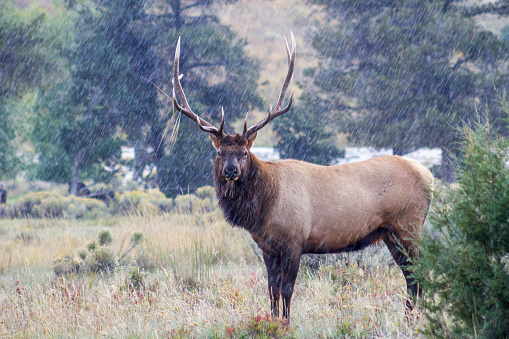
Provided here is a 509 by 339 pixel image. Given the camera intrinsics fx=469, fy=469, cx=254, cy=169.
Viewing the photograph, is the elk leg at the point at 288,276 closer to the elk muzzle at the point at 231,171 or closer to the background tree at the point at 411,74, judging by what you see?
the elk muzzle at the point at 231,171

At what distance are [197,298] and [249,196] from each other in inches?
71.1

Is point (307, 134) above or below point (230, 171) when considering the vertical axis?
below

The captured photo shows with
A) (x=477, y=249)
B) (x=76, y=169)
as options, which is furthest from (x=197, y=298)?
(x=76, y=169)

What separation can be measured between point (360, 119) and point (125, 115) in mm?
9281

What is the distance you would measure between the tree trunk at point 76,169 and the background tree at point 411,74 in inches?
358

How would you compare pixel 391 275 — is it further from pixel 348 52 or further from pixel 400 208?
pixel 348 52

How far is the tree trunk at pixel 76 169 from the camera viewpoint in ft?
57.9

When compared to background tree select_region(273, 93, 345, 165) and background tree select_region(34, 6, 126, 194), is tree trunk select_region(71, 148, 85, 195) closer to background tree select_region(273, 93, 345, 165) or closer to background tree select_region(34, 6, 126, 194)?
background tree select_region(34, 6, 126, 194)

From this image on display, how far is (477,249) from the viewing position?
105 inches

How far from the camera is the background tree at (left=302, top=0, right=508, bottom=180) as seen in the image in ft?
48.4

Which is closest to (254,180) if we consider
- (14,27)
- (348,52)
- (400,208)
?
(400,208)

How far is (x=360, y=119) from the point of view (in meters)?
16.6

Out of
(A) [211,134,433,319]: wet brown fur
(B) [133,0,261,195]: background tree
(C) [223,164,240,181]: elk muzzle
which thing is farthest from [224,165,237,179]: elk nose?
(B) [133,0,261,195]: background tree

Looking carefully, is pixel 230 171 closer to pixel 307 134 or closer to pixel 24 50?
pixel 307 134
